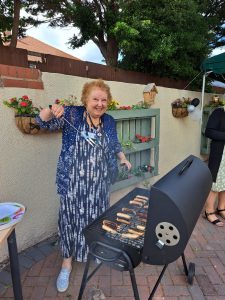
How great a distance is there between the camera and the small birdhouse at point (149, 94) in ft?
13.6

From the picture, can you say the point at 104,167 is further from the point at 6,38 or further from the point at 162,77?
the point at 6,38

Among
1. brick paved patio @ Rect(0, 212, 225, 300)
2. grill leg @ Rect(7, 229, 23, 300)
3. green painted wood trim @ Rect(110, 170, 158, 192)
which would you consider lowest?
brick paved patio @ Rect(0, 212, 225, 300)

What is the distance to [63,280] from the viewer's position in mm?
2418

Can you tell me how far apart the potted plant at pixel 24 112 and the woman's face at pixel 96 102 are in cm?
65

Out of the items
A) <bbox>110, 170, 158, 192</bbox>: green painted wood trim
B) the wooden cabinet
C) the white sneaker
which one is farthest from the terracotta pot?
the white sneaker

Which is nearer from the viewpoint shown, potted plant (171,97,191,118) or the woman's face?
the woman's face

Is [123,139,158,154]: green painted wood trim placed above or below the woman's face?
below

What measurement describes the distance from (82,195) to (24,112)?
0.93 m

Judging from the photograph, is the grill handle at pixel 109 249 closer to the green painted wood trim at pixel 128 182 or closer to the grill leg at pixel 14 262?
the grill leg at pixel 14 262

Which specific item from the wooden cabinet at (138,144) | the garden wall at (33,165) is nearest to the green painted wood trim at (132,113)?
the wooden cabinet at (138,144)

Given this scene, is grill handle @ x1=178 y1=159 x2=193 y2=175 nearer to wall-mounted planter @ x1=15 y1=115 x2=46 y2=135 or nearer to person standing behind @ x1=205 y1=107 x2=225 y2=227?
wall-mounted planter @ x1=15 y1=115 x2=46 y2=135

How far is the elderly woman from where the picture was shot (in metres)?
2.15

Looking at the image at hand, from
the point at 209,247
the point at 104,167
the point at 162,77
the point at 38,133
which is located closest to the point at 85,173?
the point at 104,167

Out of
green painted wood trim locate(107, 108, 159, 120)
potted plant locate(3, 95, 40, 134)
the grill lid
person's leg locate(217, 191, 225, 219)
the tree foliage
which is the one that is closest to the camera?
the grill lid
